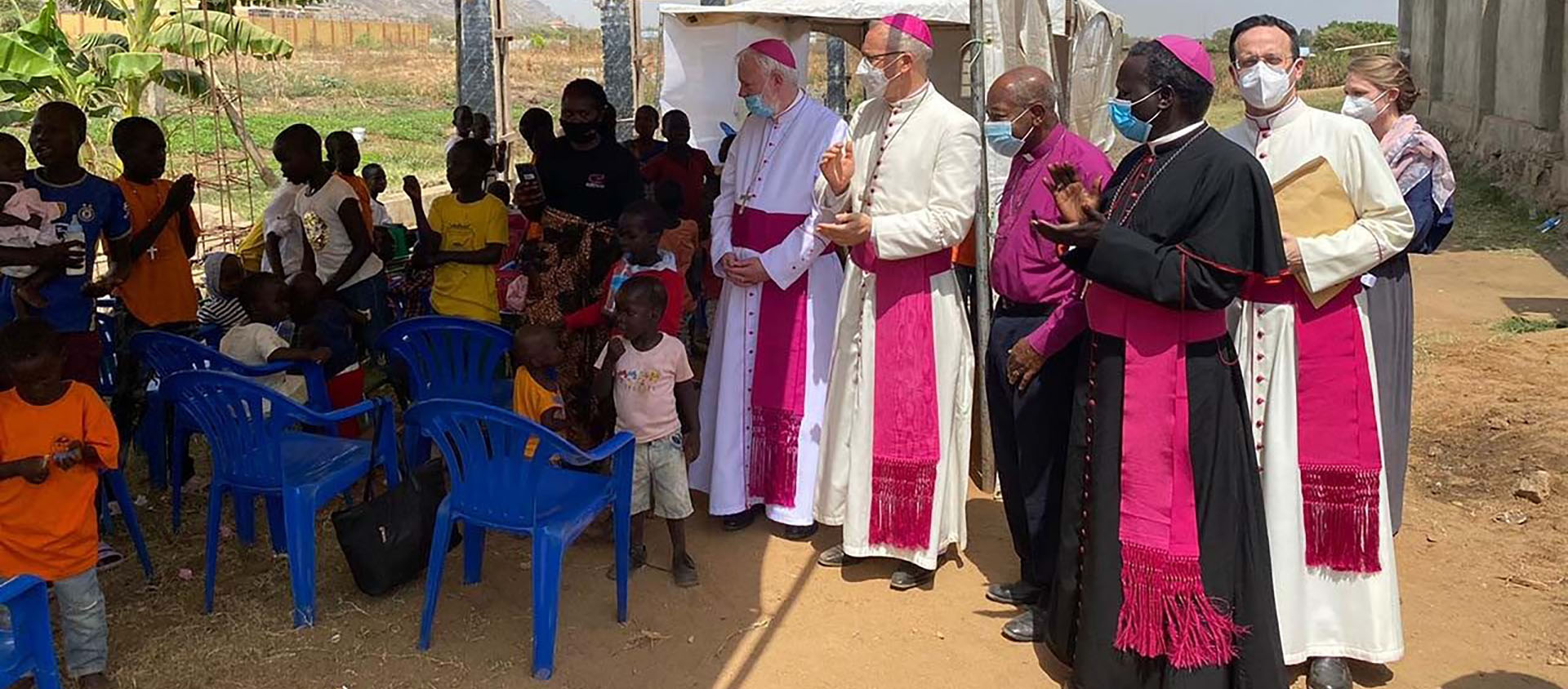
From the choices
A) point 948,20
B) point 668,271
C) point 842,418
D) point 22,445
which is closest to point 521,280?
point 668,271

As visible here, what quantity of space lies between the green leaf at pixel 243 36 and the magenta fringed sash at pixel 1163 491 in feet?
39.4

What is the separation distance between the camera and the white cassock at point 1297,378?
3.36 metres

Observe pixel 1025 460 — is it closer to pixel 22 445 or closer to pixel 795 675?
pixel 795 675

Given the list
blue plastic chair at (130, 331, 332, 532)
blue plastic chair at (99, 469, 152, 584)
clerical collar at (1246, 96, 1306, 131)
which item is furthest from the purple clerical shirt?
blue plastic chair at (99, 469, 152, 584)

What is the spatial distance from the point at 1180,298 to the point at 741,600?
6.83 ft

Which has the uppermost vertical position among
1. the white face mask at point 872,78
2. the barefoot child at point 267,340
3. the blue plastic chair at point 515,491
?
the white face mask at point 872,78

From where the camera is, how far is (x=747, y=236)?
4855 millimetres

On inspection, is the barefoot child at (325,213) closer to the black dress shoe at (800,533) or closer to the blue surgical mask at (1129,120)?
the black dress shoe at (800,533)

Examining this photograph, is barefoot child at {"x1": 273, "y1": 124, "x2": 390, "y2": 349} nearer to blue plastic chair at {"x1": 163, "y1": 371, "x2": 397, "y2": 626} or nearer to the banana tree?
blue plastic chair at {"x1": 163, "y1": 371, "x2": 397, "y2": 626}

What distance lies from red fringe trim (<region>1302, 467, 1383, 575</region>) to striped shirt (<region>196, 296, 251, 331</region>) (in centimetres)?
487

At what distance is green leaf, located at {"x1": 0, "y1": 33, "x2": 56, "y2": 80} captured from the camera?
11906 millimetres

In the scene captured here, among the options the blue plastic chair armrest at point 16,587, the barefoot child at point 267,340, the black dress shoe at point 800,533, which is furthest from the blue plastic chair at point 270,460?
the black dress shoe at point 800,533

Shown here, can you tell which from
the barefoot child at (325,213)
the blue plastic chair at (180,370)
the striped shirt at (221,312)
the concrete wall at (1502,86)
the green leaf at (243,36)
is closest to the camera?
the blue plastic chair at (180,370)

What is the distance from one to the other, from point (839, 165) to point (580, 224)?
48.3 inches
